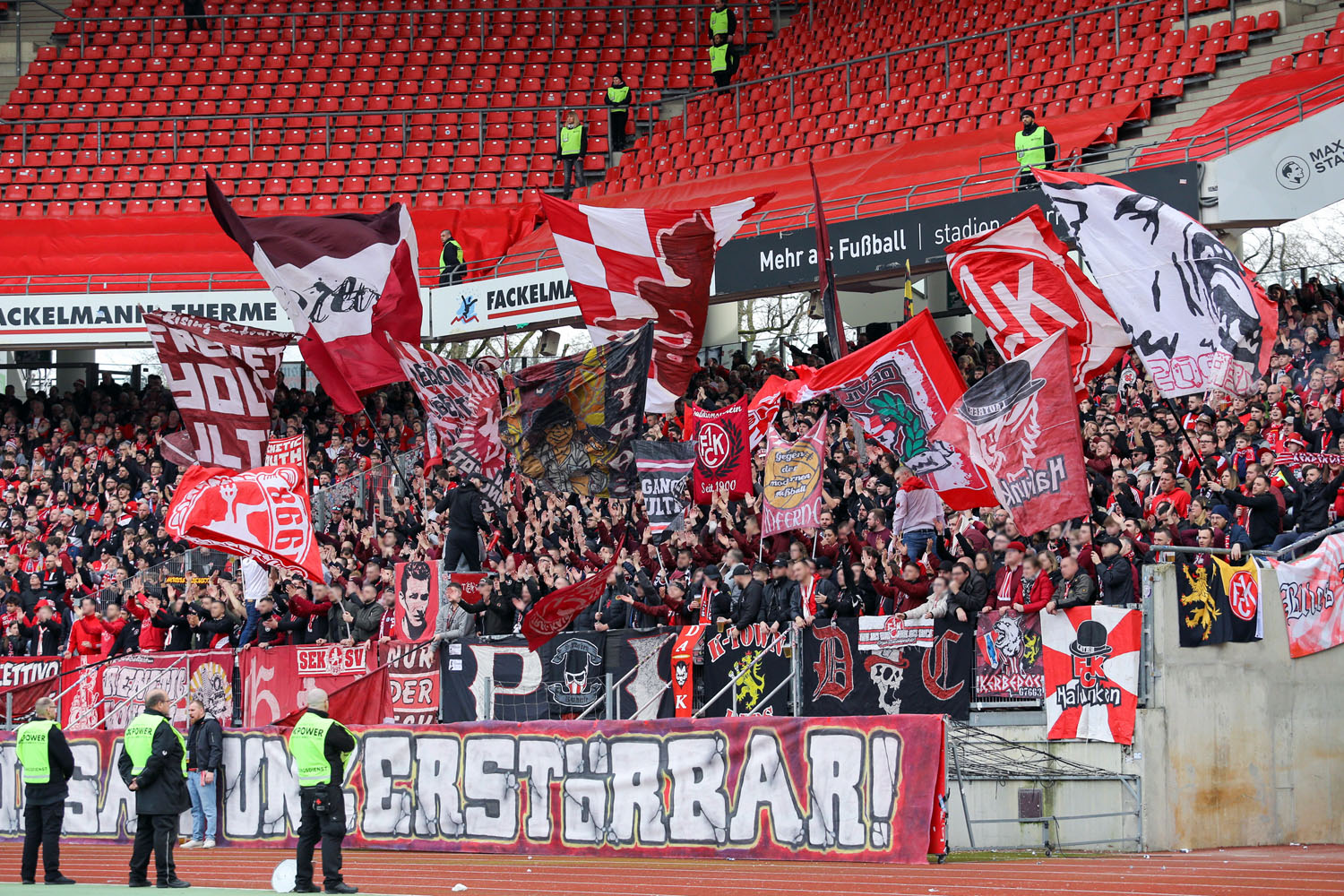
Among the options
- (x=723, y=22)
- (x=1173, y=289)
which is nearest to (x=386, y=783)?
(x=1173, y=289)

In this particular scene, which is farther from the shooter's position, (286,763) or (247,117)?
(247,117)

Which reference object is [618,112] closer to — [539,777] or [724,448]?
[724,448]

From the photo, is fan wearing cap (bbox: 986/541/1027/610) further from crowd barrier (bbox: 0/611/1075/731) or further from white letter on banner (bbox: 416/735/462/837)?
white letter on banner (bbox: 416/735/462/837)

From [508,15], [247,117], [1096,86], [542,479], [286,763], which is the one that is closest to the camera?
[286,763]

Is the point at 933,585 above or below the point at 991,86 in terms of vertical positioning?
below

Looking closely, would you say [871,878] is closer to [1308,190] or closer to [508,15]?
[1308,190]

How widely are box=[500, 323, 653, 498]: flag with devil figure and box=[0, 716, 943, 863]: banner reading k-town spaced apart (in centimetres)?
344

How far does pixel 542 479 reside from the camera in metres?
18.6

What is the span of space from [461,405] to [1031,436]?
7.12m

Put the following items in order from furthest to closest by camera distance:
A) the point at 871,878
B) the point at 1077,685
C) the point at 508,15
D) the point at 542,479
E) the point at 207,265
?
1. the point at 508,15
2. the point at 207,265
3. the point at 542,479
4. the point at 1077,685
5. the point at 871,878

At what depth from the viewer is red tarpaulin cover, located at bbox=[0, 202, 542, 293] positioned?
33.0 metres

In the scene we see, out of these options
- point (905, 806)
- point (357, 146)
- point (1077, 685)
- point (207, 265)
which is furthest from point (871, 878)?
point (357, 146)

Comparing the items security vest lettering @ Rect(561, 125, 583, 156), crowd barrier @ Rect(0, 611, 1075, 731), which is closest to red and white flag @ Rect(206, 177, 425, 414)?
crowd barrier @ Rect(0, 611, 1075, 731)

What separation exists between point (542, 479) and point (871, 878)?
692 centimetres
